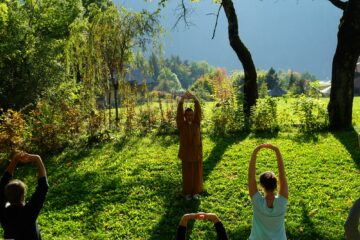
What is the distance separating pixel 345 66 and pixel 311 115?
1.78 meters

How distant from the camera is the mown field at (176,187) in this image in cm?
740

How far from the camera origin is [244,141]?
1227 cm

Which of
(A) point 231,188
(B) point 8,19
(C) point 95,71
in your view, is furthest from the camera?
(B) point 8,19

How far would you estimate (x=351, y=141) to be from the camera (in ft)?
37.8

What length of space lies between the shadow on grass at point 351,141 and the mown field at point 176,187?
25 millimetres

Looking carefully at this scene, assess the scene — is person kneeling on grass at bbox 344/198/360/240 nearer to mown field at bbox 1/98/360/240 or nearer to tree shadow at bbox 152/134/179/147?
mown field at bbox 1/98/360/240

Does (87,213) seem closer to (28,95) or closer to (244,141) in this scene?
(244,141)

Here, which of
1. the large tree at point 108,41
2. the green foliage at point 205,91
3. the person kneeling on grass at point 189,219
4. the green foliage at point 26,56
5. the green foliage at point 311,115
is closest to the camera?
the person kneeling on grass at point 189,219

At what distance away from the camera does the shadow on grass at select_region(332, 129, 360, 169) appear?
33.9ft

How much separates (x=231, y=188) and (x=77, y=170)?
428cm

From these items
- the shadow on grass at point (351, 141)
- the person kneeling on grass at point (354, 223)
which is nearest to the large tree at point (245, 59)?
the shadow on grass at point (351, 141)

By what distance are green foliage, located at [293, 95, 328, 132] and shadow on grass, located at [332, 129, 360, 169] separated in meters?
0.64

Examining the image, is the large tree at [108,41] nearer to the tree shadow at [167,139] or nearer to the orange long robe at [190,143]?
the tree shadow at [167,139]

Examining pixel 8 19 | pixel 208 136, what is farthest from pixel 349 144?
pixel 8 19
